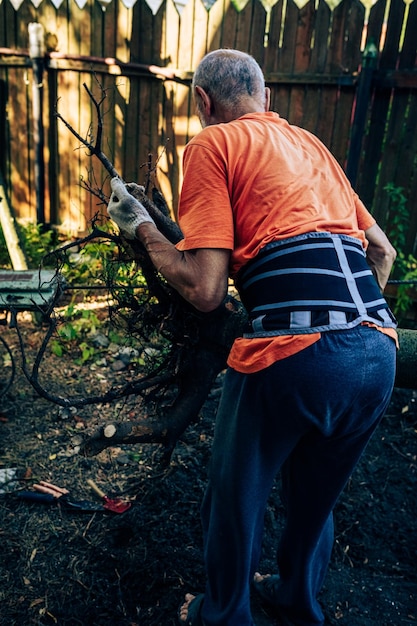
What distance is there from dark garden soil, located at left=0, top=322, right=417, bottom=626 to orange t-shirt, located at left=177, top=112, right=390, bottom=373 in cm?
136

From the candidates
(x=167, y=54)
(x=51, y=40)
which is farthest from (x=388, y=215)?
(x=51, y=40)

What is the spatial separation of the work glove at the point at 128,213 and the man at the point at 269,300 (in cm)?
7

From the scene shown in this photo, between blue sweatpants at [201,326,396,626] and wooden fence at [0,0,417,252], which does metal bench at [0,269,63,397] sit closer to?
blue sweatpants at [201,326,396,626]

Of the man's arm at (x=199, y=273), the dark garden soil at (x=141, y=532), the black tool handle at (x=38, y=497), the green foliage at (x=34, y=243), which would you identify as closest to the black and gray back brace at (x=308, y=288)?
the man's arm at (x=199, y=273)

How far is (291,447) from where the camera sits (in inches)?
72.9

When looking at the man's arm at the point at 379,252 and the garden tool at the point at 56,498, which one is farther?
the garden tool at the point at 56,498

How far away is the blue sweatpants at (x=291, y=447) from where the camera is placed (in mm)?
1696

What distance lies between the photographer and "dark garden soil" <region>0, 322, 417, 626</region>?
8.06 ft

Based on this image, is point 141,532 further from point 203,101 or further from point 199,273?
point 203,101

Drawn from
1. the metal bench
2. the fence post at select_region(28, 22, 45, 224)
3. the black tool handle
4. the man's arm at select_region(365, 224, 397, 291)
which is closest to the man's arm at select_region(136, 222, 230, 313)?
the man's arm at select_region(365, 224, 397, 291)

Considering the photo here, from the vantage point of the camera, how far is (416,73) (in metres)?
5.06

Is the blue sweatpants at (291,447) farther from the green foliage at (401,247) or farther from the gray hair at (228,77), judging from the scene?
the green foliage at (401,247)

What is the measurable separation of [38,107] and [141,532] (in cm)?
501

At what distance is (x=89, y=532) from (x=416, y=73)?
4.73 m
